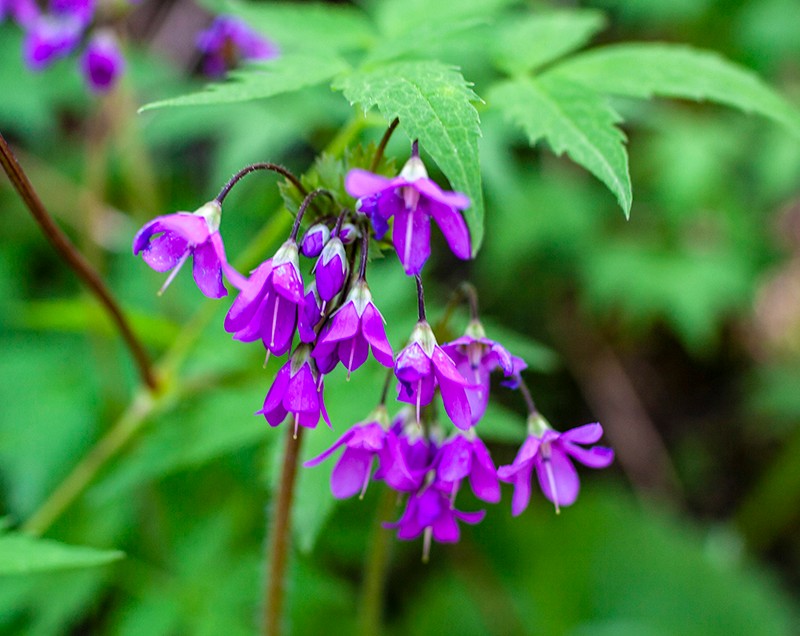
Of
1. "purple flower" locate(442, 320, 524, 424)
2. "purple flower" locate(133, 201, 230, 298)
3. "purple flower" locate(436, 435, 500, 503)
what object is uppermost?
"purple flower" locate(133, 201, 230, 298)

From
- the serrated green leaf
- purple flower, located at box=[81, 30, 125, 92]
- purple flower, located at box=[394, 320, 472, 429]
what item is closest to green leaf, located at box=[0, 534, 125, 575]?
purple flower, located at box=[394, 320, 472, 429]

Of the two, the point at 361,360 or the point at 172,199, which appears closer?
the point at 361,360

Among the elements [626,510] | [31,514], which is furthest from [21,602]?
[626,510]

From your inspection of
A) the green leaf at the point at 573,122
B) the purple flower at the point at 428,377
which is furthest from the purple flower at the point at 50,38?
the purple flower at the point at 428,377

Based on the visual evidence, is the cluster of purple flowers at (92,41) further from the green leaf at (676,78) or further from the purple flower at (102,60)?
the green leaf at (676,78)

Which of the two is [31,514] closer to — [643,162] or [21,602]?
[21,602]

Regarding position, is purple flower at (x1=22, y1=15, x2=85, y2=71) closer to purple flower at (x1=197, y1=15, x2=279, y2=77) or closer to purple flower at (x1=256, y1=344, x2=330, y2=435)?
purple flower at (x1=197, y1=15, x2=279, y2=77)

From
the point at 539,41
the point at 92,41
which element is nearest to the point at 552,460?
the point at 539,41
